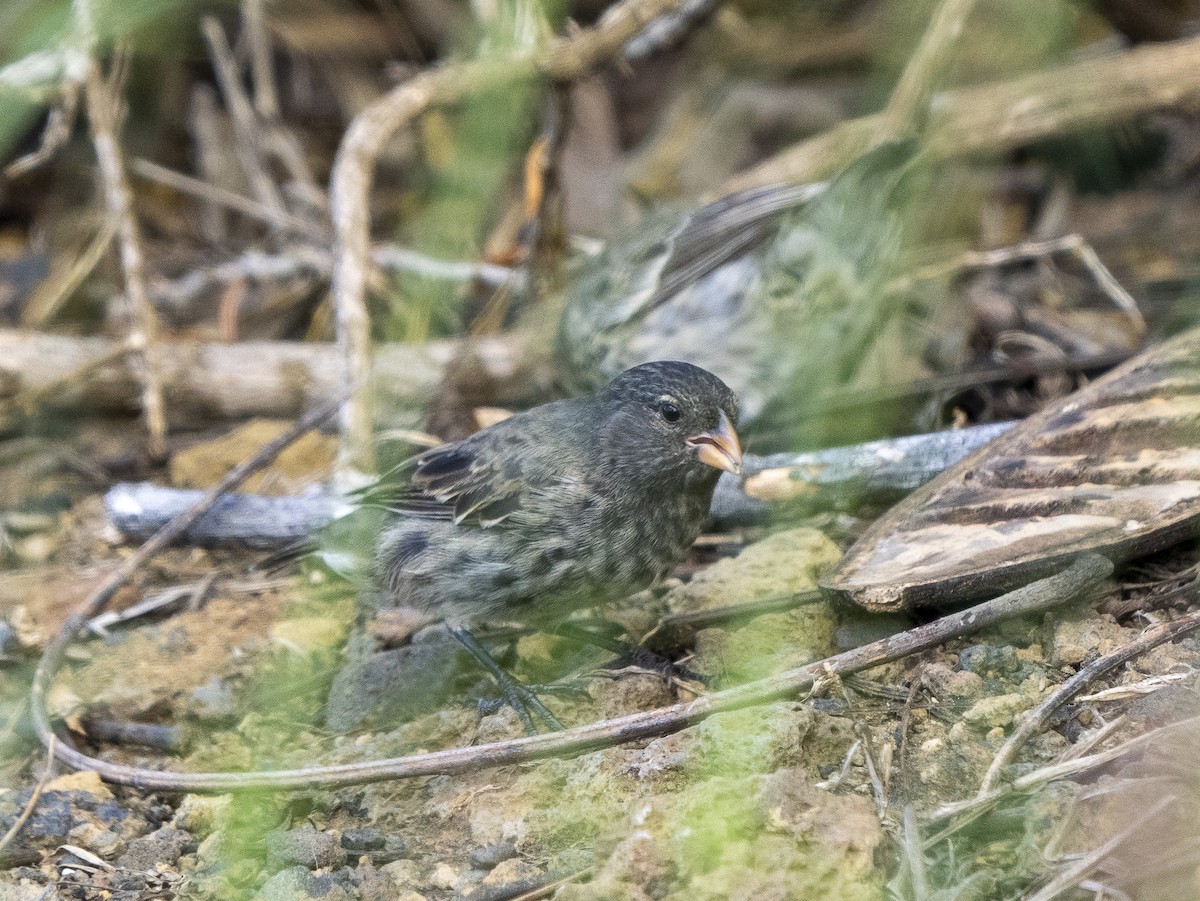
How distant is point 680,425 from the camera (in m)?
3.53

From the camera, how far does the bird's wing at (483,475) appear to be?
11.9 feet

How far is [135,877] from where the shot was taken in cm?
292

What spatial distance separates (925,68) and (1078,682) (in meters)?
3.07

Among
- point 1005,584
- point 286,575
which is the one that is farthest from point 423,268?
point 1005,584

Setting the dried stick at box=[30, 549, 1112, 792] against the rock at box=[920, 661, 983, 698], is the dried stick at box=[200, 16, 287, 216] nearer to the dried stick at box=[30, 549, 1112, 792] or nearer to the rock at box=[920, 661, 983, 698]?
the dried stick at box=[30, 549, 1112, 792]

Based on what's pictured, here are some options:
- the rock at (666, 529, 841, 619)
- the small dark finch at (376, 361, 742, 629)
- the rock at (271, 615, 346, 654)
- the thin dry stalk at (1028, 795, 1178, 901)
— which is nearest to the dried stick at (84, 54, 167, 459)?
the rock at (271, 615, 346, 654)

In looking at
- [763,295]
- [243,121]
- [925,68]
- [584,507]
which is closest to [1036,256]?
[925,68]

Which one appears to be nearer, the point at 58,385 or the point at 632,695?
the point at 632,695

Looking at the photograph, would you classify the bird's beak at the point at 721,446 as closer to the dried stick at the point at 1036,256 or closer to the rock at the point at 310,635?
the rock at the point at 310,635

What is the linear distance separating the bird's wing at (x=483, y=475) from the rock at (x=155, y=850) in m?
1.11

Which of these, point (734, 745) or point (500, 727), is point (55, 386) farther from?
point (734, 745)

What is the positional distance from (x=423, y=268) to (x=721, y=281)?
162 cm

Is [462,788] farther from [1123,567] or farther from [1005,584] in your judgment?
[1123,567]

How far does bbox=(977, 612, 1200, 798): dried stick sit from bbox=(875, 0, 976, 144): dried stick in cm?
258
